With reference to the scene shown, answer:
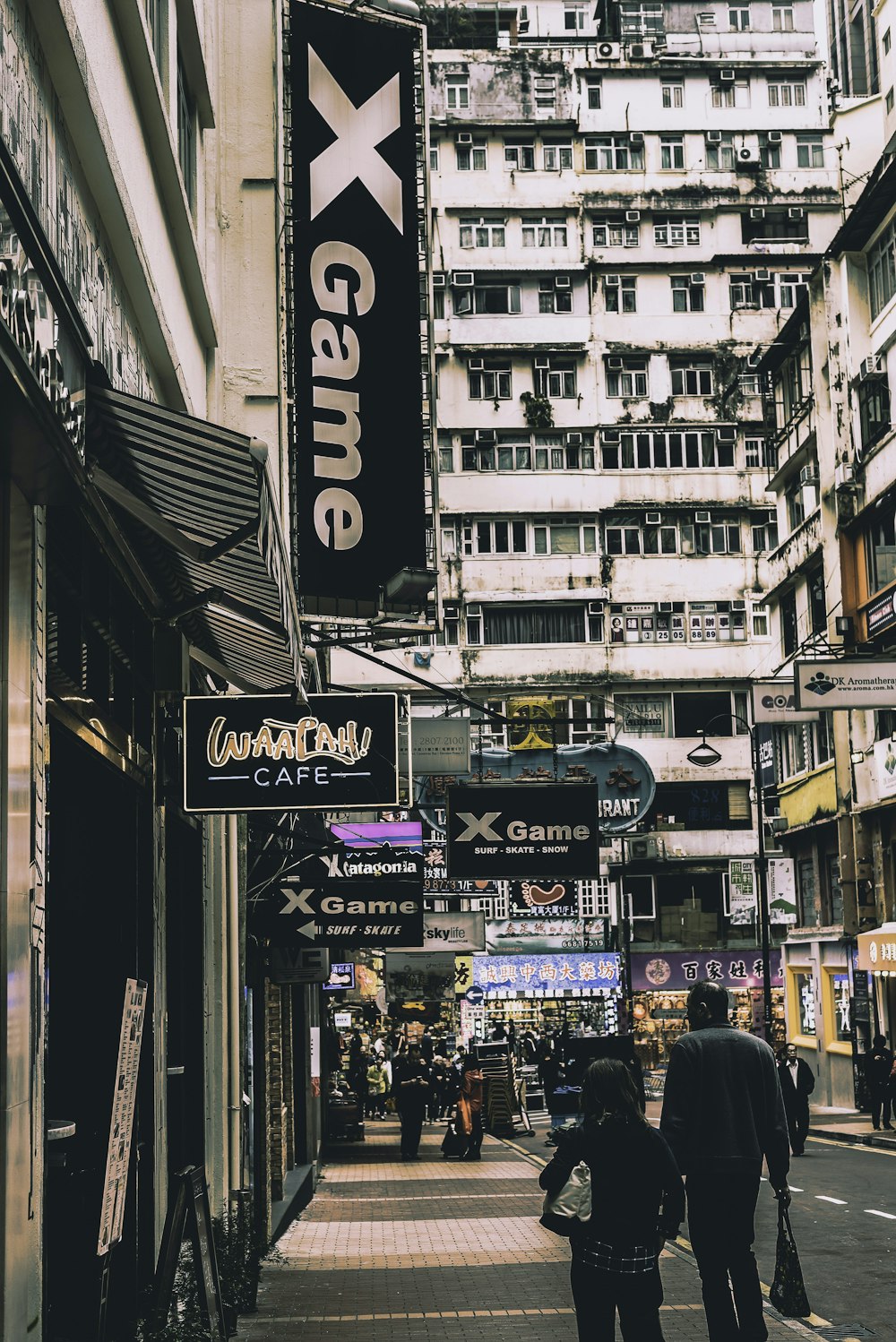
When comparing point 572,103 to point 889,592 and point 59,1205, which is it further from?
point 59,1205

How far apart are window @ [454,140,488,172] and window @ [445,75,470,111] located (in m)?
1.39

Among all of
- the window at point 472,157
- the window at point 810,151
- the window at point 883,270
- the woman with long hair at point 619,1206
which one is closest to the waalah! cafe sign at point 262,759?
the woman with long hair at point 619,1206

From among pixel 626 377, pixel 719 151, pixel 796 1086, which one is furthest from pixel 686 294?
pixel 796 1086

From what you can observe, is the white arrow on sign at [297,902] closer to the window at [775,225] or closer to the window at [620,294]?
the window at [620,294]

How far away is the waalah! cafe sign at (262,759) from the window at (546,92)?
180 feet

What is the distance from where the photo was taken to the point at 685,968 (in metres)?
55.7

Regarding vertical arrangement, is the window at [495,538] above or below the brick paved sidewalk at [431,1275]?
above

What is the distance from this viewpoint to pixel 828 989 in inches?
1736

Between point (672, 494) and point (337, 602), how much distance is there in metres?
46.4

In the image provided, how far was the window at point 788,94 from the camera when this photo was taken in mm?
61250

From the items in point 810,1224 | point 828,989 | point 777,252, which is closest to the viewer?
point 810,1224

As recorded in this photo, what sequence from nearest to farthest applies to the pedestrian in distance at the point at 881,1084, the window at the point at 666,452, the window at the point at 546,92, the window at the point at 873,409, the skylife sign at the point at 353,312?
the skylife sign at the point at 353,312
the pedestrian in distance at the point at 881,1084
the window at the point at 873,409
the window at the point at 666,452
the window at the point at 546,92

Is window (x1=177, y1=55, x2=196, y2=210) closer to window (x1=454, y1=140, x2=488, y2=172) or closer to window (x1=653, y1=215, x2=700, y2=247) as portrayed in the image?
window (x1=454, y1=140, x2=488, y2=172)

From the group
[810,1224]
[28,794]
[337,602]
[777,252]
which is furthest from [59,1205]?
[777,252]
